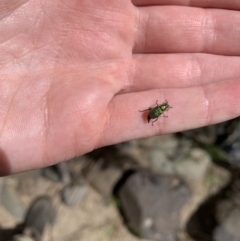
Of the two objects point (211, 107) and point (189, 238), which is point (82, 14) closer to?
point (211, 107)

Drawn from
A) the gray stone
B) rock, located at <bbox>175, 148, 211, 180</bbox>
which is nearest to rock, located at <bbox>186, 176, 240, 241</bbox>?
the gray stone

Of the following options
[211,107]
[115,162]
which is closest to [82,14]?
[211,107]

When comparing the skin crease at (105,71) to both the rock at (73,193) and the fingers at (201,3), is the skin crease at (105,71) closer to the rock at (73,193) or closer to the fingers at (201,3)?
the fingers at (201,3)

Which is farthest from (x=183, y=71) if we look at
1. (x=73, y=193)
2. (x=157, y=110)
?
(x=73, y=193)

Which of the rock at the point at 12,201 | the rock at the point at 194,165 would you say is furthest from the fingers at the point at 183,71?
the rock at the point at 12,201

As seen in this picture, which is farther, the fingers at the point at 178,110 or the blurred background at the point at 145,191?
the blurred background at the point at 145,191

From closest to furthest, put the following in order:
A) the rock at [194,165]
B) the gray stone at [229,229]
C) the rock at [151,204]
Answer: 1. the gray stone at [229,229]
2. the rock at [151,204]
3. the rock at [194,165]
